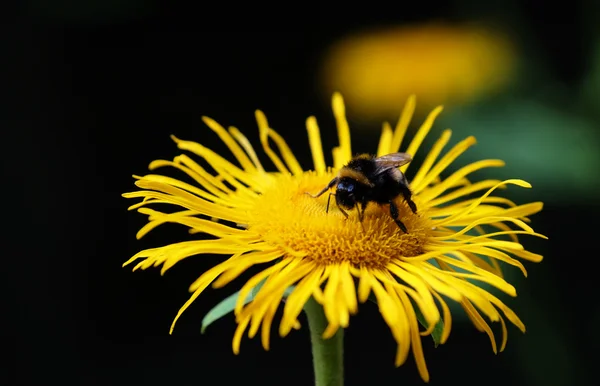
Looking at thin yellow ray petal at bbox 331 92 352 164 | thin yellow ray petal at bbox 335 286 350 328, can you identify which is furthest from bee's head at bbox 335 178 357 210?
thin yellow ray petal at bbox 331 92 352 164

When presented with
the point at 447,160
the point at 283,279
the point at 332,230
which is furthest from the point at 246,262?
the point at 447,160

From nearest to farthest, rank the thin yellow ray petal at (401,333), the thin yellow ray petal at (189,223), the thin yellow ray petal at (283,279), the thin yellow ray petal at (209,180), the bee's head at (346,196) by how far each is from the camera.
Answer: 1. the thin yellow ray petal at (401,333)
2. the thin yellow ray petal at (283,279)
3. the thin yellow ray petal at (189,223)
4. the bee's head at (346,196)
5. the thin yellow ray petal at (209,180)

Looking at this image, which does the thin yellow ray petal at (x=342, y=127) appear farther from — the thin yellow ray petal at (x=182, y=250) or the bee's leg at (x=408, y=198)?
the thin yellow ray petal at (x=182, y=250)

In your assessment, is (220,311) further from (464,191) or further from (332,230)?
(464,191)

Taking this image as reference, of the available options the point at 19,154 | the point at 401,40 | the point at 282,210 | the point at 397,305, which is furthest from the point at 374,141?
the point at 397,305

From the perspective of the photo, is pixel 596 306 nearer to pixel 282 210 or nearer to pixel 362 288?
pixel 282 210

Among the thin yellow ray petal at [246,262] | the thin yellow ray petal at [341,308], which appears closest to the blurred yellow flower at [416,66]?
the thin yellow ray petal at [246,262]
